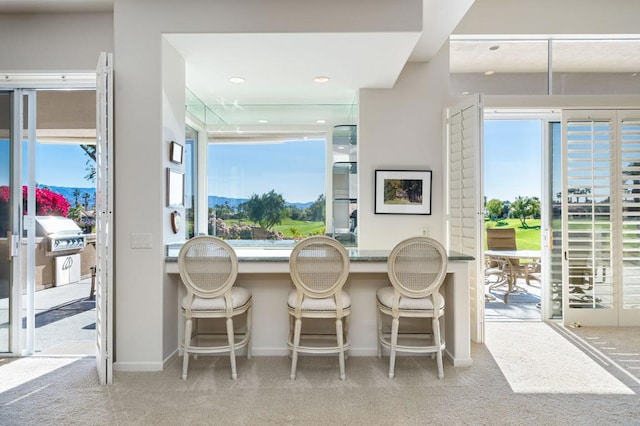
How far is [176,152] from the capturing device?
132 inches

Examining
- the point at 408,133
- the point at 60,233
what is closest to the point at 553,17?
the point at 408,133

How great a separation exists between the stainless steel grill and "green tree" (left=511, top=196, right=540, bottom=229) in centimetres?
597

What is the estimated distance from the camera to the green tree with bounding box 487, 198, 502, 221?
576 centimetres

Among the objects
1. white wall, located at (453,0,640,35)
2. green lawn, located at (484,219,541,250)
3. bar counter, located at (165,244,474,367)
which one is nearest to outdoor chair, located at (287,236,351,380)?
bar counter, located at (165,244,474,367)

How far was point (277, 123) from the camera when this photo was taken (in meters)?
5.14

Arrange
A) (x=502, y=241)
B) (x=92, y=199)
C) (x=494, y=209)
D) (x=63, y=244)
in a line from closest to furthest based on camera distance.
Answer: (x=92, y=199)
(x=63, y=244)
(x=502, y=241)
(x=494, y=209)

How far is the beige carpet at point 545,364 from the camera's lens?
2809 mm

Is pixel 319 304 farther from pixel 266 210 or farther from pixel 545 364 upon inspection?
pixel 266 210

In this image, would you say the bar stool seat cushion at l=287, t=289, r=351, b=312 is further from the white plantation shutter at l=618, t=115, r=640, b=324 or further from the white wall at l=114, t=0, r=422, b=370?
the white plantation shutter at l=618, t=115, r=640, b=324

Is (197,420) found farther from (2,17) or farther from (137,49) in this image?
(2,17)

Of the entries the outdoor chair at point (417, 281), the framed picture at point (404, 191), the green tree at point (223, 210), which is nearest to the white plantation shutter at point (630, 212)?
the framed picture at point (404, 191)

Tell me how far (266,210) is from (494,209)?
137 inches

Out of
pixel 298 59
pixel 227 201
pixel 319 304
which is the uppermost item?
pixel 298 59

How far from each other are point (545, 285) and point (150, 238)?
4453mm
